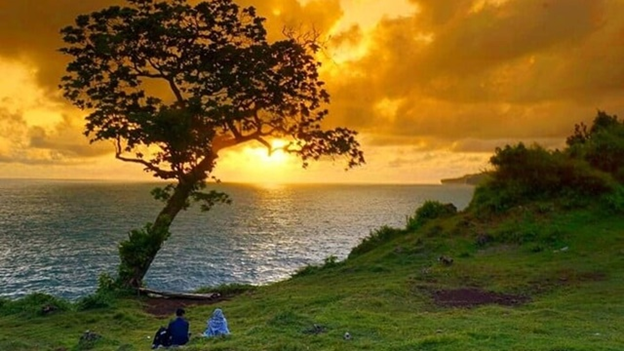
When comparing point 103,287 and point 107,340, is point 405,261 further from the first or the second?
point 107,340

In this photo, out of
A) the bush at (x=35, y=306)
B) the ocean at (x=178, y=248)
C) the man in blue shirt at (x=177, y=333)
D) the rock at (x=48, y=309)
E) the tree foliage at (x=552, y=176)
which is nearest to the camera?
the man in blue shirt at (x=177, y=333)

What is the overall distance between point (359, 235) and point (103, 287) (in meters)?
66.8

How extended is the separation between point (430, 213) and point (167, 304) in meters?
23.0

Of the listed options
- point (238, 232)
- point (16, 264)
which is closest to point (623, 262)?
point (16, 264)

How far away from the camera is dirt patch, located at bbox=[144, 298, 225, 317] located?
28.4 metres

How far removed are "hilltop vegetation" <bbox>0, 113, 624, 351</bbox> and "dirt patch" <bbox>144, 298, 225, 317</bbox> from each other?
1.97 ft

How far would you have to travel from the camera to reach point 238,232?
10200cm

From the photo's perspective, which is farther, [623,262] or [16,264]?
[16,264]

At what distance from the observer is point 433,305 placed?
23.4m

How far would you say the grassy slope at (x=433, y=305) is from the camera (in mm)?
16719

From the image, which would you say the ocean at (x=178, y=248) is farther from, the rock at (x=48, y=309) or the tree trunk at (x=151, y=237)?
the rock at (x=48, y=309)

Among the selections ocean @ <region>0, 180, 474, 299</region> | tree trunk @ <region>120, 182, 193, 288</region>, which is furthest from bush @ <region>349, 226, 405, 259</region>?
ocean @ <region>0, 180, 474, 299</region>

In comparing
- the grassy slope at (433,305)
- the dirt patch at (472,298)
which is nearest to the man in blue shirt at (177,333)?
the grassy slope at (433,305)

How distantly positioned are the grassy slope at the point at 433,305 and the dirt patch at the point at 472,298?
0.61 meters
